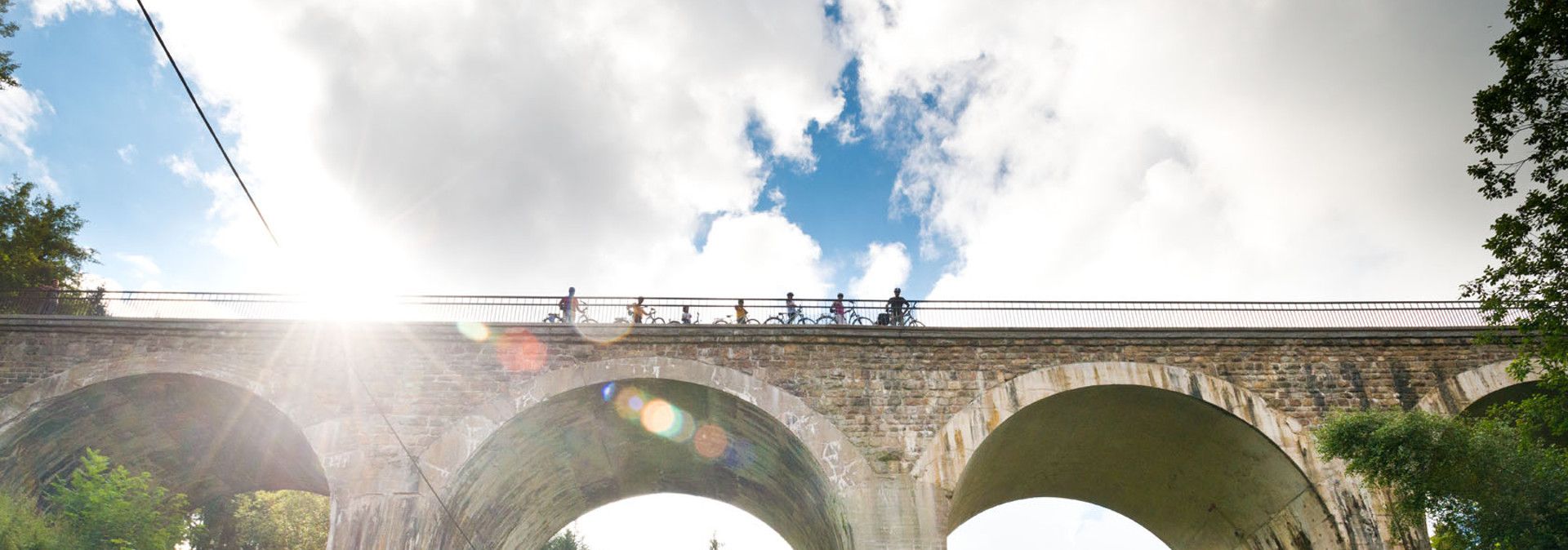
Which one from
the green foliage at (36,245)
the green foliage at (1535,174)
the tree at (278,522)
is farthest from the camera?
the tree at (278,522)

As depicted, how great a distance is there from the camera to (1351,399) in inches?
634

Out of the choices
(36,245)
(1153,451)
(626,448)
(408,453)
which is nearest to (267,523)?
(36,245)

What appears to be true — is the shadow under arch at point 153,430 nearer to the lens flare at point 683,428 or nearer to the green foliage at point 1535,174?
the lens flare at point 683,428

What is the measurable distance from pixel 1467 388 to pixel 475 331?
1879 cm

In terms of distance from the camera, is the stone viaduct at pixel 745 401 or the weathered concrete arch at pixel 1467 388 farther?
the weathered concrete arch at pixel 1467 388

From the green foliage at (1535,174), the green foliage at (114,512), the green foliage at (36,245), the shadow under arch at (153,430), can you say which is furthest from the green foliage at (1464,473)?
the green foliage at (36,245)

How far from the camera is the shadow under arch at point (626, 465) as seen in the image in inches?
622

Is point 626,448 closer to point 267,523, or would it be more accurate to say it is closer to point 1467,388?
point 1467,388

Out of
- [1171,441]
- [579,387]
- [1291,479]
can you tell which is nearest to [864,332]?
[579,387]

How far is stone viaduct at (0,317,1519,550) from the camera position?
1508 centimetres

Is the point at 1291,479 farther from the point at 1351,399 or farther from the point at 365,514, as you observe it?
the point at 365,514

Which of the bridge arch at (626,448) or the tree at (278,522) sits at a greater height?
the tree at (278,522)

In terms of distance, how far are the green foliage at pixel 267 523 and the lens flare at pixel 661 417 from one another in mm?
18611

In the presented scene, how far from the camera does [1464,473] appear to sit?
1318 centimetres
